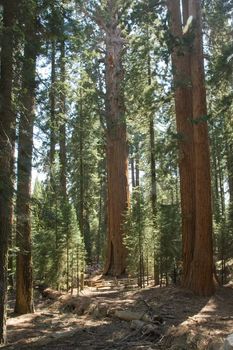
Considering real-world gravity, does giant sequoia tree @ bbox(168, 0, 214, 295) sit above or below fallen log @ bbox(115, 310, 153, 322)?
above

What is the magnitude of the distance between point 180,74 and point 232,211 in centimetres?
646

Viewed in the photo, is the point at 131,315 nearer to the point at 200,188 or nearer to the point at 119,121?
the point at 200,188

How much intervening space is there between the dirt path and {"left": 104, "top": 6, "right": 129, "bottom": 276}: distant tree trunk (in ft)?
20.2

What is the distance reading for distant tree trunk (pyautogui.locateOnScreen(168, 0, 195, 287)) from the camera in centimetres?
1322

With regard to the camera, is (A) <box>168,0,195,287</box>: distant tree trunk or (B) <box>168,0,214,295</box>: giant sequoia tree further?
(A) <box>168,0,195,287</box>: distant tree trunk


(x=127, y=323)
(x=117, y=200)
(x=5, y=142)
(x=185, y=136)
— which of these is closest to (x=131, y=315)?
(x=127, y=323)

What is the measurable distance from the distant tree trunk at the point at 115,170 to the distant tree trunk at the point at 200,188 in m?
7.05

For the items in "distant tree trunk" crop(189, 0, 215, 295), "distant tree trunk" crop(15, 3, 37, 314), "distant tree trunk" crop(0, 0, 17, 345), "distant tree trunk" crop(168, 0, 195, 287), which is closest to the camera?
"distant tree trunk" crop(0, 0, 17, 345)

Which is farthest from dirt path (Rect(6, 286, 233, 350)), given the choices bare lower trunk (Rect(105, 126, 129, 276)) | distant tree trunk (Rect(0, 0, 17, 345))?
bare lower trunk (Rect(105, 126, 129, 276))

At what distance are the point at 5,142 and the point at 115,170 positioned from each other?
42.7ft

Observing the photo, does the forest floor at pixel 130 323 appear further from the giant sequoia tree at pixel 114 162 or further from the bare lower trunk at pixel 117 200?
the giant sequoia tree at pixel 114 162

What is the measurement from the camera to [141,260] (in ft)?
54.2

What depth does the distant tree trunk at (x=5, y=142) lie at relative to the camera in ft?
26.1

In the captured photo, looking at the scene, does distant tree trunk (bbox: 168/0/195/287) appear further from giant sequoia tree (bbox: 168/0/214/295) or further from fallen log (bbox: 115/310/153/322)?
fallen log (bbox: 115/310/153/322)
